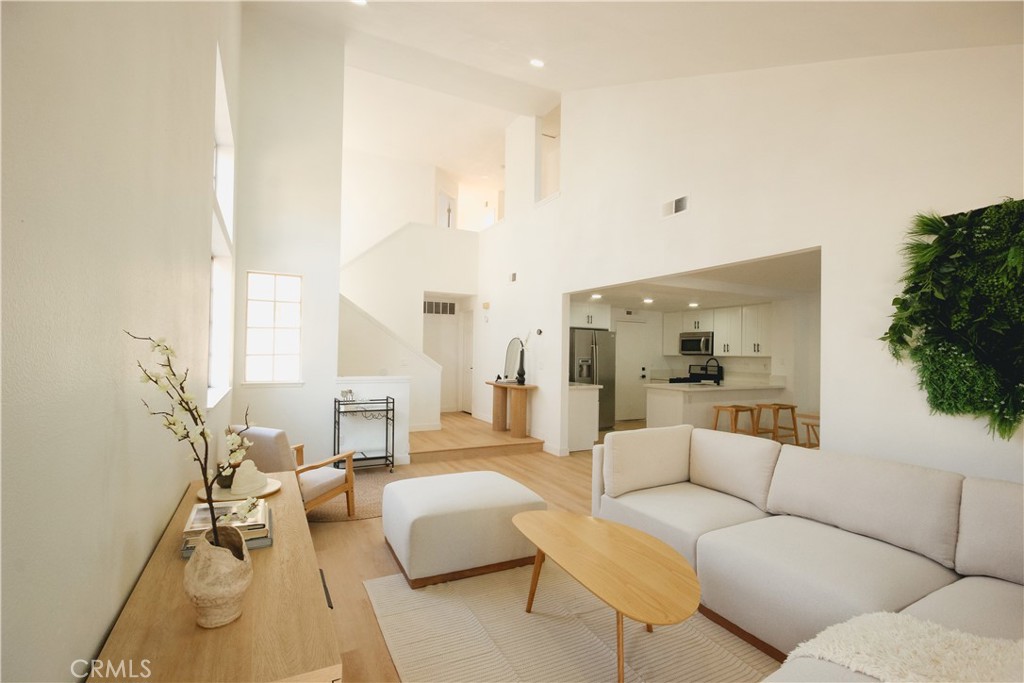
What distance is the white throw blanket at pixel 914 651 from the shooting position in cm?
127

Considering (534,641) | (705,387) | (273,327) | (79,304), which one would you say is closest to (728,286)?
(705,387)

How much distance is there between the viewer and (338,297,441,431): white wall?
21.0ft

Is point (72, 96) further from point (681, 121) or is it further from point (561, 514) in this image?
point (681, 121)

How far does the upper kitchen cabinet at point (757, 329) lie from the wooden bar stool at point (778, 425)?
40.9 inches

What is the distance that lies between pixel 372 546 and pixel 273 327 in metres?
2.96

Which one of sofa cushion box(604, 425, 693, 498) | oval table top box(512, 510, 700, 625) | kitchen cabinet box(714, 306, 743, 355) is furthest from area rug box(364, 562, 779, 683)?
kitchen cabinet box(714, 306, 743, 355)

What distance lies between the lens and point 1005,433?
2.28m

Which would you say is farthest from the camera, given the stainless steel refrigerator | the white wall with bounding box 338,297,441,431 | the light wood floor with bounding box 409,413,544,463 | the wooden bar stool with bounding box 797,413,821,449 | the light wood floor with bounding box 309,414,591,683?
the stainless steel refrigerator

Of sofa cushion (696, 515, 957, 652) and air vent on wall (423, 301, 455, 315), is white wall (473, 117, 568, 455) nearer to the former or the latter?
air vent on wall (423, 301, 455, 315)

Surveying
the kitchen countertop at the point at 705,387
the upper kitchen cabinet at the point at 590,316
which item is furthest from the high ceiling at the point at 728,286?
the kitchen countertop at the point at 705,387

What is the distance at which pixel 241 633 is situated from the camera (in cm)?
111

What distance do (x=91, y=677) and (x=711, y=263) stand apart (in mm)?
4176

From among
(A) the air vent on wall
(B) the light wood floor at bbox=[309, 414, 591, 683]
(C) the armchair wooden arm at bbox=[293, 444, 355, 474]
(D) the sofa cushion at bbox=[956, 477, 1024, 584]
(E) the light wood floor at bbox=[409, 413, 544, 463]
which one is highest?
(A) the air vent on wall

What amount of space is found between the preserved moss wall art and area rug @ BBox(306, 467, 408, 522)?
12.8ft
